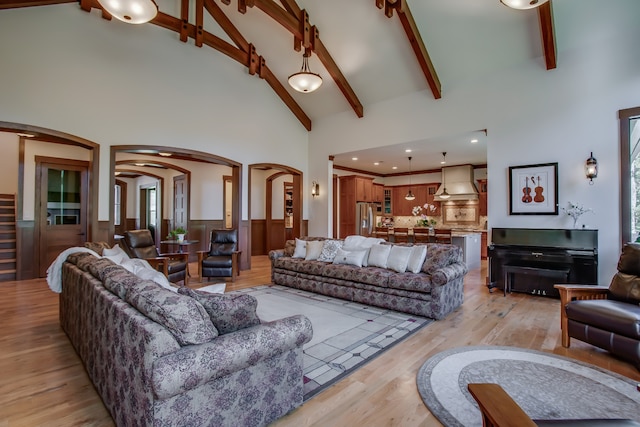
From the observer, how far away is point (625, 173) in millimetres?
4406

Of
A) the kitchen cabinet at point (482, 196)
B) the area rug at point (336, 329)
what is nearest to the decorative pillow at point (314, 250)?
the area rug at point (336, 329)

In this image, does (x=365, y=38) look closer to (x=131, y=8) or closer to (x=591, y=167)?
(x=131, y=8)

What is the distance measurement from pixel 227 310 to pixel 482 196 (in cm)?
947

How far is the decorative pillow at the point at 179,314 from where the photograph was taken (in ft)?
5.18

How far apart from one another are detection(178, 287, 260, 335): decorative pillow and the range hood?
8904 millimetres

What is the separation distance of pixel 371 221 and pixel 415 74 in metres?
5.05

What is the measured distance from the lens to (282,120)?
319 inches

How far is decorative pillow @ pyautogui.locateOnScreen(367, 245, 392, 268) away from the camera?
4.55 m

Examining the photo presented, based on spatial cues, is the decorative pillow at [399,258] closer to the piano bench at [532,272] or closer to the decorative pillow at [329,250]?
the decorative pillow at [329,250]

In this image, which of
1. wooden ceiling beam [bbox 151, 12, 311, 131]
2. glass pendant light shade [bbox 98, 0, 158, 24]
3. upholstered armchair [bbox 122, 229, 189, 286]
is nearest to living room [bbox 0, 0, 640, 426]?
wooden ceiling beam [bbox 151, 12, 311, 131]

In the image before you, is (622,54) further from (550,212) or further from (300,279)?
(300,279)

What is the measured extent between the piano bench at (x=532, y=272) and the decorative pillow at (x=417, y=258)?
1.65 meters

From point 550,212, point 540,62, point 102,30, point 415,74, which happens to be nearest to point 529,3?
point 540,62

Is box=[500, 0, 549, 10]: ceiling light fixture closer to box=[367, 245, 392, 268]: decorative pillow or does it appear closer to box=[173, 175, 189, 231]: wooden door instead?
box=[367, 245, 392, 268]: decorative pillow
